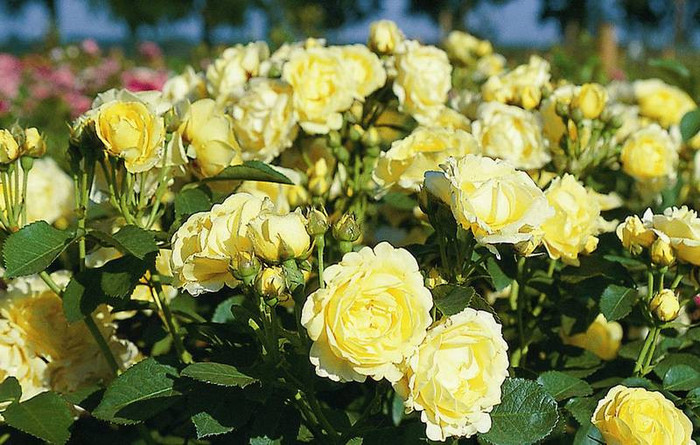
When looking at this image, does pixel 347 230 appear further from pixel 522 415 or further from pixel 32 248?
pixel 32 248

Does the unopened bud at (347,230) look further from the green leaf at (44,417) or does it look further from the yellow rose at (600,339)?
the yellow rose at (600,339)

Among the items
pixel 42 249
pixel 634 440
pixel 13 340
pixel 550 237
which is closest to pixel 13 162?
pixel 42 249

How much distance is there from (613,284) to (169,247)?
607 millimetres

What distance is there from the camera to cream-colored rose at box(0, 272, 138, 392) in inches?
46.4

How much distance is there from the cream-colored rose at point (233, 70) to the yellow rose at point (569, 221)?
2.10 ft

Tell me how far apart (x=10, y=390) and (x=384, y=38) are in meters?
0.88

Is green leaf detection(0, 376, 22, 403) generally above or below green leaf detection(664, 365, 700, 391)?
below

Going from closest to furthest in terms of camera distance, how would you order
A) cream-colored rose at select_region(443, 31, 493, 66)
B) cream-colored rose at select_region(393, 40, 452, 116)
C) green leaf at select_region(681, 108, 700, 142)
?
cream-colored rose at select_region(393, 40, 452, 116) → green leaf at select_region(681, 108, 700, 142) → cream-colored rose at select_region(443, 31, 493, 66)

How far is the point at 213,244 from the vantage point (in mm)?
863

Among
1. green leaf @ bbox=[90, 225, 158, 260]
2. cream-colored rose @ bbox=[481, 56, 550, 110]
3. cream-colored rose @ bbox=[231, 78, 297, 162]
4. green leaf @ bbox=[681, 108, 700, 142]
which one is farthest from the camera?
green leaf @ bbox=[681, 108, 700, 142]

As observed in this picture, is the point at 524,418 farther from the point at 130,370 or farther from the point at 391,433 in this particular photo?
the point at 130,370

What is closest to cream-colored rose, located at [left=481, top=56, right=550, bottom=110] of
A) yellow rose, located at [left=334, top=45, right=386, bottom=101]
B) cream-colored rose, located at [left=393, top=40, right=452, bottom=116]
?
cream-colored rose, located at [left=393, top=40, right=452, bottom=116]

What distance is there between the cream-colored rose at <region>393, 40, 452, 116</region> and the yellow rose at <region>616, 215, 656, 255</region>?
0.51 meters

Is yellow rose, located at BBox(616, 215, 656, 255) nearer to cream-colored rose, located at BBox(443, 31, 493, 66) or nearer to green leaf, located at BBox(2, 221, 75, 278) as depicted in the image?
green leaf, located at BBox(2, 221, 75, 278)
